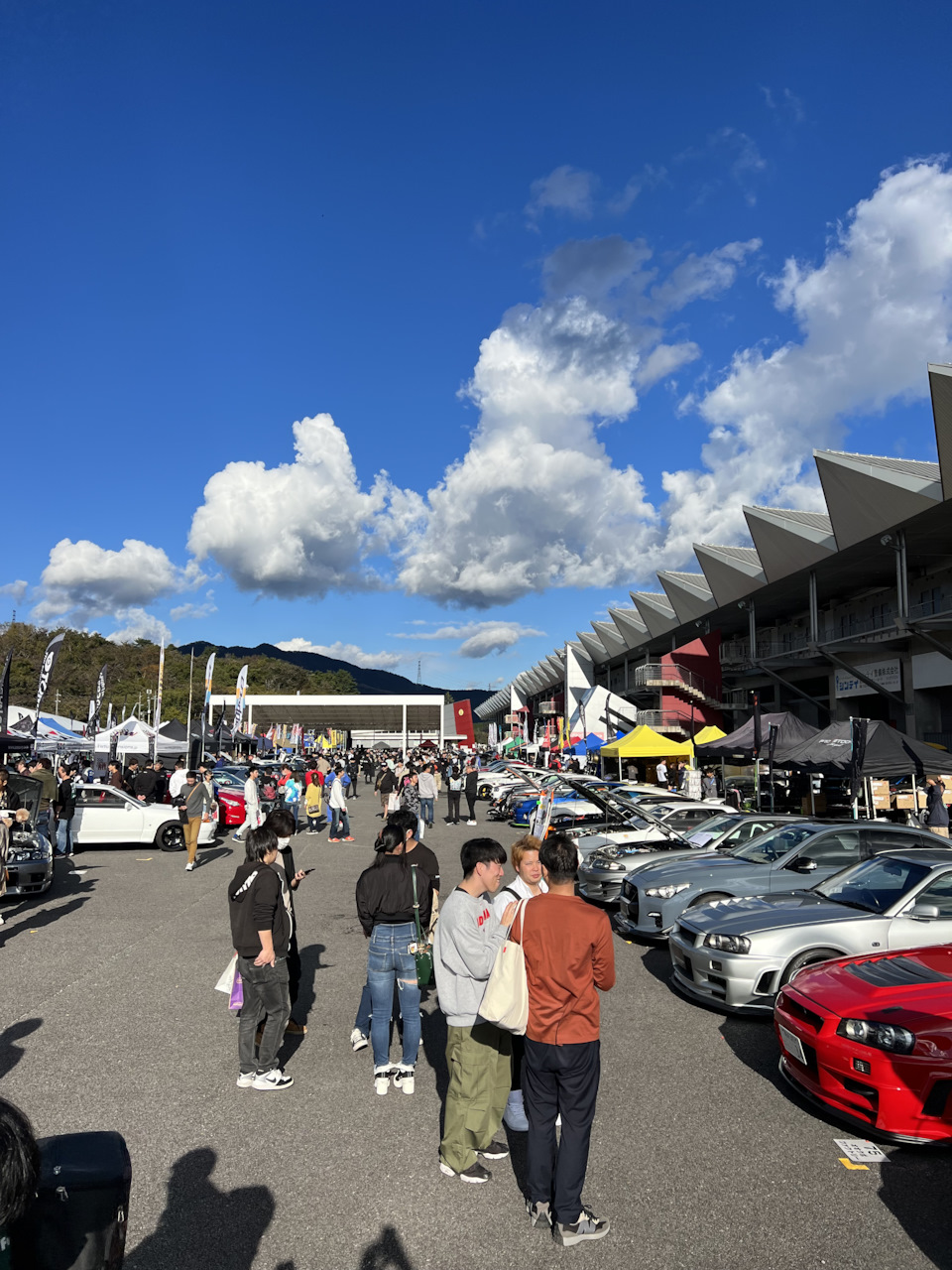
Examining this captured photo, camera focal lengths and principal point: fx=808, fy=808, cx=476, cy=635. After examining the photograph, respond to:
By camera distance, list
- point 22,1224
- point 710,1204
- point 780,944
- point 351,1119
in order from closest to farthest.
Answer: point 22,1224, point 710,1204, point 351,1119, point 780,944

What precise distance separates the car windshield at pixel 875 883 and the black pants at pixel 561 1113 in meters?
4.16

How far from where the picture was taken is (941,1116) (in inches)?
166

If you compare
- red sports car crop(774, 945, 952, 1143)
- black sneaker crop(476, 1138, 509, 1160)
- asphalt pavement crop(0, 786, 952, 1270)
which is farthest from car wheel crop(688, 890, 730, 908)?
black sneaker crop(476, 1138, 509, 1160)

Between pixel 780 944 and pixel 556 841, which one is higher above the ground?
pixel 556 841

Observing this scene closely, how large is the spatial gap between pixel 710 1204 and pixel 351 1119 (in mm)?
2006

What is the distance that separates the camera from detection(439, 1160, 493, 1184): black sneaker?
3.92m

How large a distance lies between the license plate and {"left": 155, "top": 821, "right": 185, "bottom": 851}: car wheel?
15.0 m

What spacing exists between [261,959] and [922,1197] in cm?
366

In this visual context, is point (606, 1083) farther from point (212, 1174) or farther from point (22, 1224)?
point (22, 1224)

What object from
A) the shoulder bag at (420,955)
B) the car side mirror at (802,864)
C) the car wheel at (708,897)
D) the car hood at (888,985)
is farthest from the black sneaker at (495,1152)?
the car side mirror at (802,864)

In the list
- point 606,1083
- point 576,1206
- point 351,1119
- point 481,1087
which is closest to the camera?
point 576,1206

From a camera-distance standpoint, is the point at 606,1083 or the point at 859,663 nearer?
the point at 606,1083

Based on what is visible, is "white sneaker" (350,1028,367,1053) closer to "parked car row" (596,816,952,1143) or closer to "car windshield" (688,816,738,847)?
"parked car row" (596,816,952,1143)

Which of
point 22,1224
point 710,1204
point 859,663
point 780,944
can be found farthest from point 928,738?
point 22,1224
